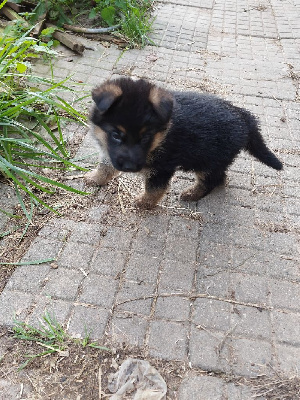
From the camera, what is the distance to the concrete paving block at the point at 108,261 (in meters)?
2.76

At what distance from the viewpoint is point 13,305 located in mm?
2490

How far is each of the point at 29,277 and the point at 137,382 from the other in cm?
104

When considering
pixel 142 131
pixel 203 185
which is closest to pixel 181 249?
pixel 203 185

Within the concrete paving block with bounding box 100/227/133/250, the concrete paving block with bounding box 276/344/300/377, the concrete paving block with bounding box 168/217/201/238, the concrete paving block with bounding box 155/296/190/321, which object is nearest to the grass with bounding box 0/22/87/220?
the concrete paving block with bounding box 100/227/133/250

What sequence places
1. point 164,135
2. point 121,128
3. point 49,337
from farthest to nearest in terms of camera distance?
point 164,135 < point 121,128 < point 49,337

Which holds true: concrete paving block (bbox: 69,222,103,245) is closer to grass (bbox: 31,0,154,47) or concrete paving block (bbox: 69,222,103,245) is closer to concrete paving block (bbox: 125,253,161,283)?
concrete paving block (bbox: 125,253,161,283)

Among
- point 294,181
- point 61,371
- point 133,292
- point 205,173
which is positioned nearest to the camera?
point 61,371

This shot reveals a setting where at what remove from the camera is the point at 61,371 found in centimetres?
220

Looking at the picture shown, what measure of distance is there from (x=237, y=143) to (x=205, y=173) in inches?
13.9

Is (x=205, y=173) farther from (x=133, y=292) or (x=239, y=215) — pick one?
(x=133, y=292)

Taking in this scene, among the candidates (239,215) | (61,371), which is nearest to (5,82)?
(239,215)

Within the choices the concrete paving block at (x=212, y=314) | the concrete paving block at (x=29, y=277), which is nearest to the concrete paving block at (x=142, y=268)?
the concrete paving block at (x=212, y=314)

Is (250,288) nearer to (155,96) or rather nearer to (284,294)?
(284,294)

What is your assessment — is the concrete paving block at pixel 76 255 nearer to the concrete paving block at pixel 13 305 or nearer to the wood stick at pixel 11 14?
the concrete paving block at pixel 13 305
